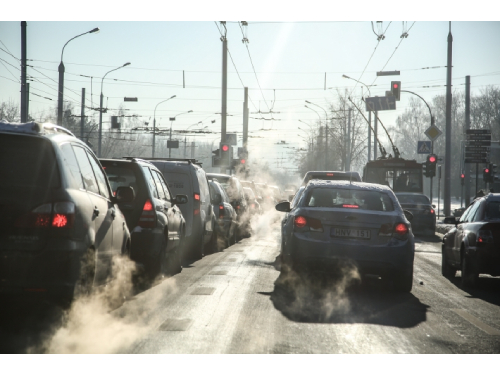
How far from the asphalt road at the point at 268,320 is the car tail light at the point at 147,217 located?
0.82 m

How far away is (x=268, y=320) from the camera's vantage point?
22.5 feet

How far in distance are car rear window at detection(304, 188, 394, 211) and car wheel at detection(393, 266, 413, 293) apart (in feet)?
3.13

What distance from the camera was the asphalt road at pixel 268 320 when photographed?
5.61 meters

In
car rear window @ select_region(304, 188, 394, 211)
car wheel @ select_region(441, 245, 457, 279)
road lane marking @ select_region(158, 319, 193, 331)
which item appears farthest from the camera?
car wheel @ select_region(441, 245, 457, 279)

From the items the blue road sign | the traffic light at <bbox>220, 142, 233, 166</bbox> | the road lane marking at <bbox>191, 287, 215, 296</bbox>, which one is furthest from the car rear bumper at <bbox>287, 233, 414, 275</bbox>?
the blue road sign

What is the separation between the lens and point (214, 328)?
248 inches

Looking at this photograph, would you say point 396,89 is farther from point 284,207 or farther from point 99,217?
point 99,217

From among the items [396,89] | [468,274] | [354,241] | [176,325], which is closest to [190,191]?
[354,241]

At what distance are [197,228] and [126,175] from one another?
3570 mm

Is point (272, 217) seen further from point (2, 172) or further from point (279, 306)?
point (2, 172)

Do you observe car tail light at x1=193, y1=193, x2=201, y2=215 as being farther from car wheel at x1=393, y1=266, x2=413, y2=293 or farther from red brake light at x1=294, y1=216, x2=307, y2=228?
car wheel at x1=393, y1=266, x2=413, y2=293

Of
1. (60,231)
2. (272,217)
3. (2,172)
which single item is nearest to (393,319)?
(60,231)

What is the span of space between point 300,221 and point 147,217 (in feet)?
6.77

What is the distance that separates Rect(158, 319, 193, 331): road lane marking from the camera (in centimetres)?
624
